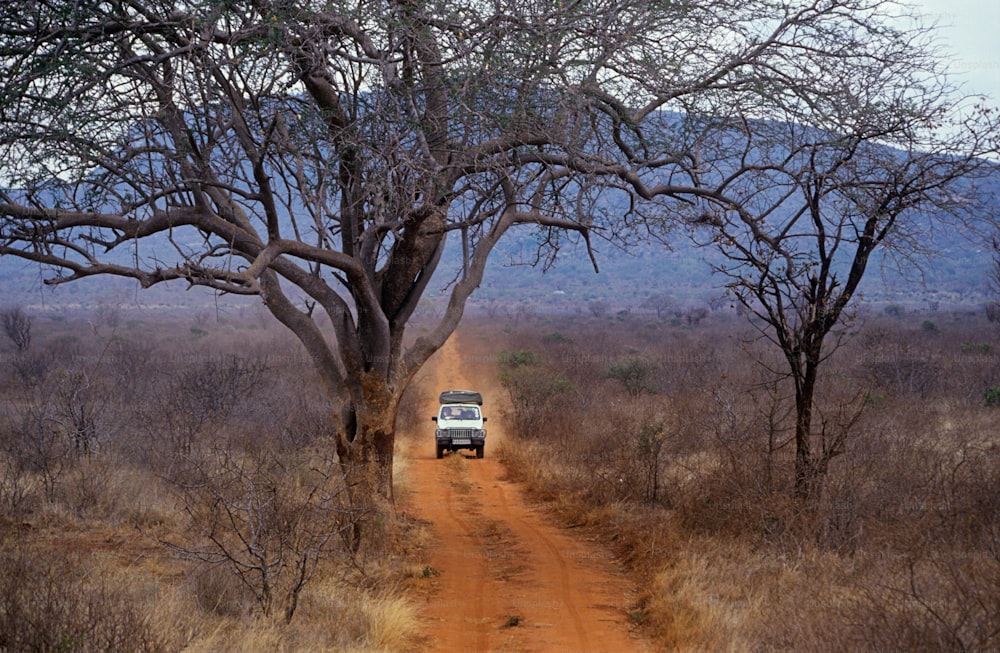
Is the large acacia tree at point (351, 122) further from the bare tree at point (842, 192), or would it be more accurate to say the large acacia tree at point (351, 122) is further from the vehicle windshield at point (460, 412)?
the vehicle windshield at point (460, 412)

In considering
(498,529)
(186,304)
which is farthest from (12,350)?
(186,304)

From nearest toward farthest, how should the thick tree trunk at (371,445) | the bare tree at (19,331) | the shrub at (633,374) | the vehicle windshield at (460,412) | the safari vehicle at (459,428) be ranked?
the thick tree trunk at (371,445) → the safari vehicle at (459,428) → the vehicle windshield at (460,412) → the shrub at (633,374) → the bare tree at (19,331)

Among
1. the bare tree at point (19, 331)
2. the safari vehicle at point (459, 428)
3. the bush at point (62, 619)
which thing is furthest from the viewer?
the bare tree at point (19, 331)

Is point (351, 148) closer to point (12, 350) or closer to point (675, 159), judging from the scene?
point (675, 159)

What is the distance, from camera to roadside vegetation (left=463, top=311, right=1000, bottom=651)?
6.08m

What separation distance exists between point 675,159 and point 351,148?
3526 mm

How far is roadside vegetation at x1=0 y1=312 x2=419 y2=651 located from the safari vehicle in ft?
8.89

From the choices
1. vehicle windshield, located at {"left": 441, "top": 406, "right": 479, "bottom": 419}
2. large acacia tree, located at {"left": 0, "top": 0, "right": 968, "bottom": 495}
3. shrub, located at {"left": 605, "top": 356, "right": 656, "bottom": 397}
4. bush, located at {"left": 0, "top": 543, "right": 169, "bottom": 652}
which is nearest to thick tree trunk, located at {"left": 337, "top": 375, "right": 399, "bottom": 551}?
large acacia tree, located at {"left": 0, "top": 0, "right": 968, "bottom": 495}

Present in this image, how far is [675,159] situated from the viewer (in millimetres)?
10461

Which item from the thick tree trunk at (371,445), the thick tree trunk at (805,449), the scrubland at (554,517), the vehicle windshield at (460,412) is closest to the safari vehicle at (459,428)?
the vehicle windshield at (460,412)

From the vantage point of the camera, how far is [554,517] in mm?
13477

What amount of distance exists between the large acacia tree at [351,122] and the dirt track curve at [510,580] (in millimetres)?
1594

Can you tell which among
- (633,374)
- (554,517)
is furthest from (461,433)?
(633,374)

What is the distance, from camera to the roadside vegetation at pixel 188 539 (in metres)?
6.07
